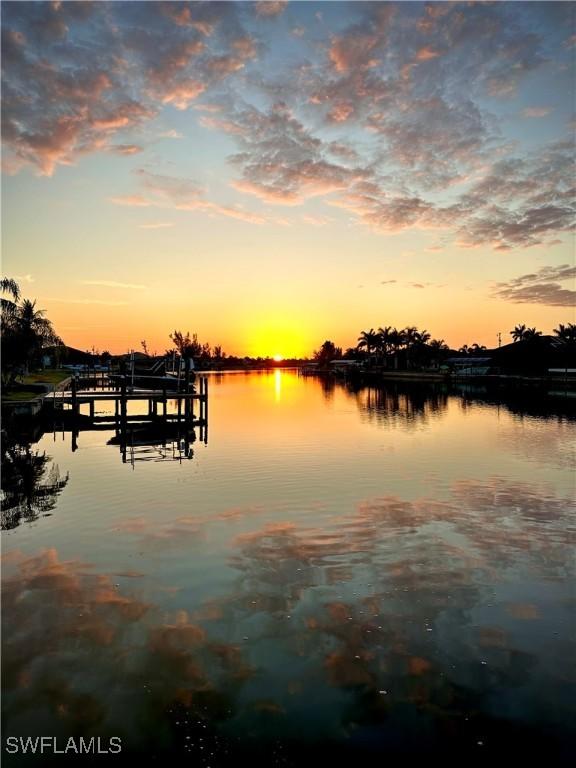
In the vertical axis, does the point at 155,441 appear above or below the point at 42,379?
below

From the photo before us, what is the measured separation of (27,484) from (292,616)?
1494 centimetres

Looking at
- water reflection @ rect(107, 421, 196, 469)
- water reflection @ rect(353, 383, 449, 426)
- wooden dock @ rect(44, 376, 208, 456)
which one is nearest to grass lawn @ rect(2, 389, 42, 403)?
wooden dock @ rect(44, 376, 208, 456)

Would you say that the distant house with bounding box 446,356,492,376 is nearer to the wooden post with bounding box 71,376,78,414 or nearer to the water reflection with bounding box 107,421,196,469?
the water reflection with bounding box 107,421,196,469

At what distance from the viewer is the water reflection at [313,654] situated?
6.79 m

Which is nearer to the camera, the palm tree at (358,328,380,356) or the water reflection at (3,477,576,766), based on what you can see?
the water reflection at (3,477,576,766)

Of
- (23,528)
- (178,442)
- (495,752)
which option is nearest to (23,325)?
(178,442)

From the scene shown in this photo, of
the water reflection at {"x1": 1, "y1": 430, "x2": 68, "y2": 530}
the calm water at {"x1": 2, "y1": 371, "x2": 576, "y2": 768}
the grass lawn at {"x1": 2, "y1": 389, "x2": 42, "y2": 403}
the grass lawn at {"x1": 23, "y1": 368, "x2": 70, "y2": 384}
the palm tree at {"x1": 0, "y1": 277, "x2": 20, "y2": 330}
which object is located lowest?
the calm water at {"x1": 2, "y1": 371, "x2": 576, "y2": 768}

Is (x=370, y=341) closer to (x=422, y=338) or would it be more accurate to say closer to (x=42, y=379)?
(x=422, y=338)

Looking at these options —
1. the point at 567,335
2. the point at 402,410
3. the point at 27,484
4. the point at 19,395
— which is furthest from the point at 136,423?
the point at 567,335

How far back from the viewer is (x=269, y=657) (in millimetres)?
8398

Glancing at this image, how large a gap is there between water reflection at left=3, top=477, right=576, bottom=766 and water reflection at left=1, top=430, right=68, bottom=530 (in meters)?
4.08

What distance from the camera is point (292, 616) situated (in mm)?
9727

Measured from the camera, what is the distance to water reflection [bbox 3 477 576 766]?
679cm

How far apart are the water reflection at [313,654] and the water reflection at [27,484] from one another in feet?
13.4
